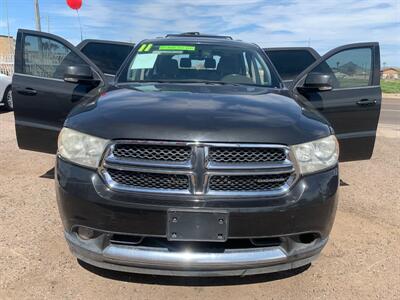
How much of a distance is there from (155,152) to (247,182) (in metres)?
0.57

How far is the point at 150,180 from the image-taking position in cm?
257

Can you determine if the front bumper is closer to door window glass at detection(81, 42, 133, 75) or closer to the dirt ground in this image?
the dirt ground

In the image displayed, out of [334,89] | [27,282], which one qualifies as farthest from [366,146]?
[27,282]

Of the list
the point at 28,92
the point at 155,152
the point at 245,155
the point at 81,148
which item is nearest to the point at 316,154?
the point at 245,155

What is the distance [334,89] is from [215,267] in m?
2.68

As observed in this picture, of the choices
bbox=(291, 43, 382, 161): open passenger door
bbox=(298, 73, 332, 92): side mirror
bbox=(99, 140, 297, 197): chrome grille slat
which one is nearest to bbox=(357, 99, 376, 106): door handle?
bbox=(291, 43, 382, 161): open passenger door

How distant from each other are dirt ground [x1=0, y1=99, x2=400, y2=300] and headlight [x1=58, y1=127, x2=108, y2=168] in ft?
3.02

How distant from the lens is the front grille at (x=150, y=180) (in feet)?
8.38

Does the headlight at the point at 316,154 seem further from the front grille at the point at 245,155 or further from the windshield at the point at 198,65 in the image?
the windshield at the point at 198,65

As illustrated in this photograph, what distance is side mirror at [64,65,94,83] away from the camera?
390cm

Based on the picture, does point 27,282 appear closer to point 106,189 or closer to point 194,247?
point 106,189

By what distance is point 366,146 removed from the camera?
446 cm

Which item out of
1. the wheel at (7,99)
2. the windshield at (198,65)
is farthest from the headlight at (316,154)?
the wheel at (7,99)

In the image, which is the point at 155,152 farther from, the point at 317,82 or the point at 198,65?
the point at 317,82
